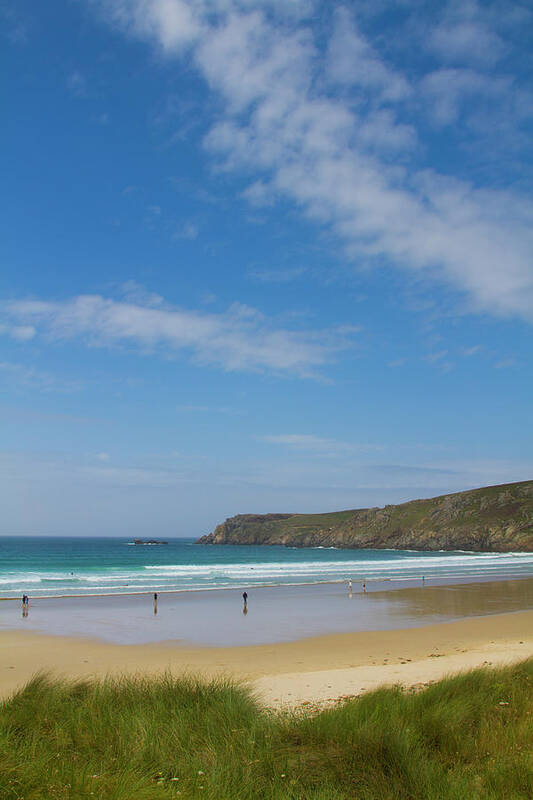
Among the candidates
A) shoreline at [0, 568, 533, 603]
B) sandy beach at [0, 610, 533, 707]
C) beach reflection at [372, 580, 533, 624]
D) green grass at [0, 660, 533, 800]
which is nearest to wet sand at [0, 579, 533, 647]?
beach reflection at [372, 580, 533, 624]

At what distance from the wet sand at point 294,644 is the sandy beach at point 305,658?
0.03m

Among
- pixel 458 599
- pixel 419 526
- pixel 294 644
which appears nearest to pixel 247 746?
pixel 294 644

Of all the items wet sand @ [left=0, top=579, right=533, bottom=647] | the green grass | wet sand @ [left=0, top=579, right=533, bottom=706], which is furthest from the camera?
wet sand @ [left=0, top=579, right=533, bottom=647]

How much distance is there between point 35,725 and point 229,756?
2440 mm

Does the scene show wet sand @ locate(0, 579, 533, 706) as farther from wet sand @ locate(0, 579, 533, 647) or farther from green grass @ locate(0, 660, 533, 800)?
green grass @ locate(0, 660, 533, 800)

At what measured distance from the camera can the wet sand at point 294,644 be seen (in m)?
13.4

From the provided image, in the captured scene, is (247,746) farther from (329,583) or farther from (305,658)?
(329,583)

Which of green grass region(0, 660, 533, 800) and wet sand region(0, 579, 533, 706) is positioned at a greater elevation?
green grass region(0, 660, 533, 800)

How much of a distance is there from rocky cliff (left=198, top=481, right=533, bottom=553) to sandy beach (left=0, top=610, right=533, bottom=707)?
96.6 metres

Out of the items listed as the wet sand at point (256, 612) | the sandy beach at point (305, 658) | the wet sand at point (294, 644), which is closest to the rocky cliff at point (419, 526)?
the wet sand at point (256, 612)

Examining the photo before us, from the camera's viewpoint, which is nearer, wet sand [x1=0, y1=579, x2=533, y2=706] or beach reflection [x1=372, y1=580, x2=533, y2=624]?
wet sand [x1=0, y1=579, x2=533, y2=706]

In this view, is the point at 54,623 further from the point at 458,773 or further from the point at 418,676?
the point at 458,773

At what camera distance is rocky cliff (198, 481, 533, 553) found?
118562mm

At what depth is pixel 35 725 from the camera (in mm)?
6469
